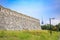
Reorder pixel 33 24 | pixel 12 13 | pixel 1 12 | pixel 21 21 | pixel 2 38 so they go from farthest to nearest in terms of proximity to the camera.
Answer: pixel 33 24
pixel 21 21
pixel 12 13
pixel 1 12
pixel 2 38

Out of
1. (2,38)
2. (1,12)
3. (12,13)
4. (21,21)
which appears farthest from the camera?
(21,21)

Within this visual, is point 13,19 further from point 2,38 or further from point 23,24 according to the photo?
point 2,38

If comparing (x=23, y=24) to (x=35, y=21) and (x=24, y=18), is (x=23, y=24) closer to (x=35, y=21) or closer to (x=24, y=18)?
(x=24, y=18)

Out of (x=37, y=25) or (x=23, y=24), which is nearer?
(x=23, y=24)

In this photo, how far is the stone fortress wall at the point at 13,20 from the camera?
1728 centimetres

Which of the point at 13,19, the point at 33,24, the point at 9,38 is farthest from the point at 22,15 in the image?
the point at 9,38

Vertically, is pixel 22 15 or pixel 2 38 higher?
pixel 22 15

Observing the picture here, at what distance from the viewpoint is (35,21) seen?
25.1 m

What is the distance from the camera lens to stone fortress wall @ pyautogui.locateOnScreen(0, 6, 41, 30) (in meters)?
17.3

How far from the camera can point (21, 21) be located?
2062 cm

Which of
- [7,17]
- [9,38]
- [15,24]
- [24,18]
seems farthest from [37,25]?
[9,38]

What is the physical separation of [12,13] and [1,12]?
177 cm

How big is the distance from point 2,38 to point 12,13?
25.2 ft

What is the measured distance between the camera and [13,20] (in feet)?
62.2
